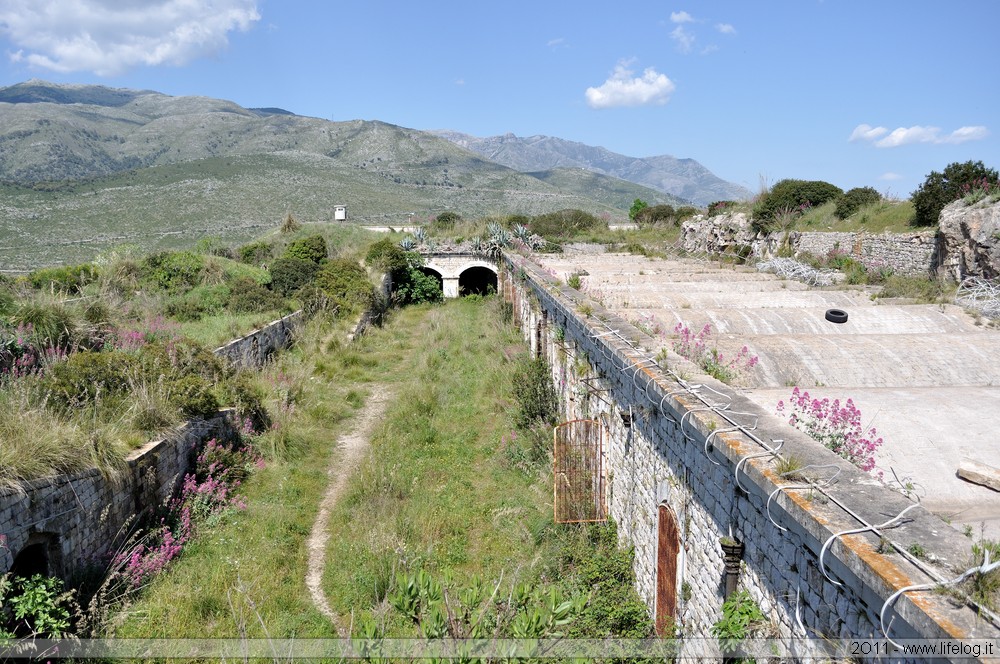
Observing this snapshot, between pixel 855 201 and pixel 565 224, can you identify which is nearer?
pixel 855 201

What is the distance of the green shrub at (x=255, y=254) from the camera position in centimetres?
2495

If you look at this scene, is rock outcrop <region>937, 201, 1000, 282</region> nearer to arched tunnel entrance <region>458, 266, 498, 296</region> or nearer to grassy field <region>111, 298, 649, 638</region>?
grassy field <region>111, 298, 649, 638</region>

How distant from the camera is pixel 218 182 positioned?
52719 mm

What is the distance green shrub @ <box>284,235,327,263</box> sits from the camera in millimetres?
22594

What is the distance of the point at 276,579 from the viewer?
6.26 meters

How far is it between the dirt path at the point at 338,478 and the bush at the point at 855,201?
15087 mm

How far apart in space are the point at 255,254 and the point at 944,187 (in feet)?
77.3

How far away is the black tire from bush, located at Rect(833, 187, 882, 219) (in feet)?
41.8

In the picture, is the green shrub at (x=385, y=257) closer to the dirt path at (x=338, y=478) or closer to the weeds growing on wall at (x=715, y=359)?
the dirt path at (x=338, y=478)

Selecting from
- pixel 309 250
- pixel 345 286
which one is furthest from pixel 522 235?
pixel 345 286

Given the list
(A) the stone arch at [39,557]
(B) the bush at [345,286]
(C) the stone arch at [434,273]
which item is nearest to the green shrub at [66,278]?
(B) the bush at [345,286]

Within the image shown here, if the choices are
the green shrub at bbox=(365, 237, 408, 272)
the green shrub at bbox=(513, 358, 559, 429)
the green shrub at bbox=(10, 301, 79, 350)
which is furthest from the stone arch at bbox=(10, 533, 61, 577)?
the green shrub at bbox=(365, 237, 408, 272)

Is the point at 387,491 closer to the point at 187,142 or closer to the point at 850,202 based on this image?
the point at 850,202

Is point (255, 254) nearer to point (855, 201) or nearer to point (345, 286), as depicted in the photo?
point (345, 286)
